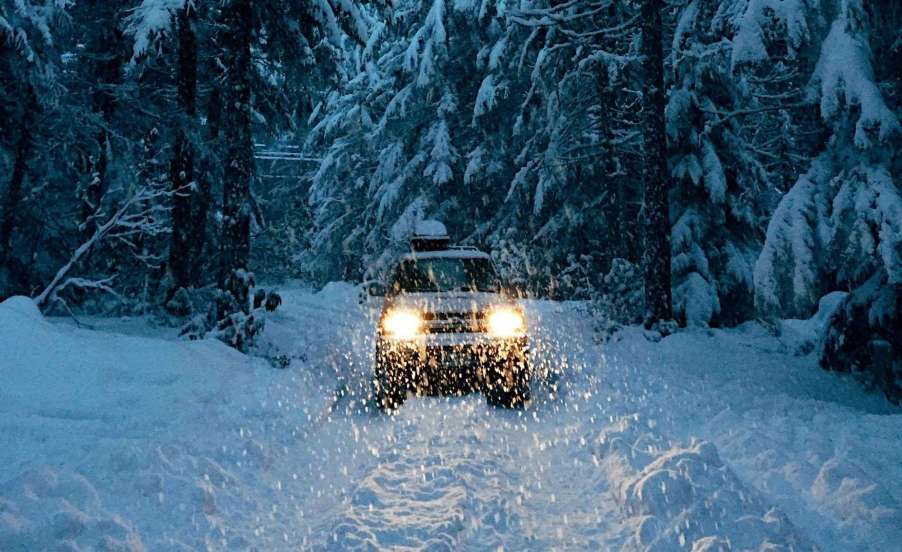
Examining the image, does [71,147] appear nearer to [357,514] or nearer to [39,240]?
[39,240]

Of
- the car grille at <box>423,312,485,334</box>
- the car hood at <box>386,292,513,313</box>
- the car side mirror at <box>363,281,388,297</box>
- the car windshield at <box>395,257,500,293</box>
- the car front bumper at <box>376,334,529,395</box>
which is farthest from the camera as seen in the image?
the car windshield at <box>395,257,500,293</box>

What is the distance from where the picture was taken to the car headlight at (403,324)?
26.6 ft

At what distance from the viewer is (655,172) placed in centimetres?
1249

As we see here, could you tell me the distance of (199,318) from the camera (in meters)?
11.5

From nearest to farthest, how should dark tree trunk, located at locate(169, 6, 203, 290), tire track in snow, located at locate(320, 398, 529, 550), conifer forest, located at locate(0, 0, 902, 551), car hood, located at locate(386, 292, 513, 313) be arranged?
tire track in snow, located at locate(320, 398, 529, 550) < conifer forest, located at locate(0, 0, 902, 551) < car hood, located at locate(386, 292, 513, 313) < dark tree trunk, located at locate(169, 6, 203, 290)

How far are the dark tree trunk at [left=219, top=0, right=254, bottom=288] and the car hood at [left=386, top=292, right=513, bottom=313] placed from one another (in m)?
4.41

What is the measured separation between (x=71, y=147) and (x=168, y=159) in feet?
5.84

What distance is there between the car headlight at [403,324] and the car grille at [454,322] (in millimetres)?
118

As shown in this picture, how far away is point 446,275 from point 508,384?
1.95 meters

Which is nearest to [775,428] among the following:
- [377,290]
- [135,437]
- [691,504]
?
[691,504]

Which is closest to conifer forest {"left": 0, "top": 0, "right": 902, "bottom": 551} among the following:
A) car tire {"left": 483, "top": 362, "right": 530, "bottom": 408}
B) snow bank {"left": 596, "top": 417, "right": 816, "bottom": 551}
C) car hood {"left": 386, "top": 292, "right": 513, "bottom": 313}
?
snow bank {"left": 596, "top": 417, "right": 816, "bottom": 551}

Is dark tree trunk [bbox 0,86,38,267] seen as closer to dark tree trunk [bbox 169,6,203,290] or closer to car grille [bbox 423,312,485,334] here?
dark tree trunk [bbox 169,6,203,290]

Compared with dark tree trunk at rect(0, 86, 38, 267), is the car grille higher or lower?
lower

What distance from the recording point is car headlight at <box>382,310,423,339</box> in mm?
8102
